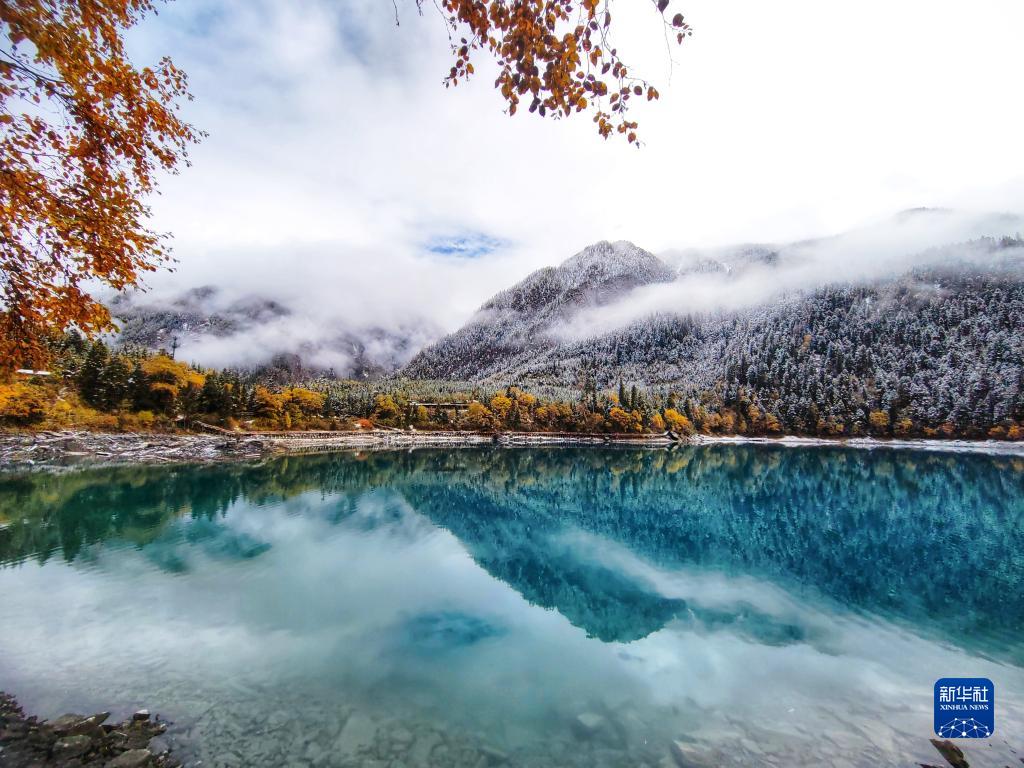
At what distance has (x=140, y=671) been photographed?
10.2m

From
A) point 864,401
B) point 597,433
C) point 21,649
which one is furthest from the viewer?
point 864,401

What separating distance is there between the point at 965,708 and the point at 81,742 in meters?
17.2

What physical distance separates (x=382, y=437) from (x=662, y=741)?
91700 mm

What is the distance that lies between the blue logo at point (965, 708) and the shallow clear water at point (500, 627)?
0.38 meters

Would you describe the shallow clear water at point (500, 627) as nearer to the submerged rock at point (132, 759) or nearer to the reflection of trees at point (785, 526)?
the reflection of trees at point (785, 526)

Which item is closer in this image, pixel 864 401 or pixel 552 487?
pixel 552 487

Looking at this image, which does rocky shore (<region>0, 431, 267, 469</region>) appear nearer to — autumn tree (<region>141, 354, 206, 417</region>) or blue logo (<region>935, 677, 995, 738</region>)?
autumn tree (<region>141, 354, 206, 417</region>)

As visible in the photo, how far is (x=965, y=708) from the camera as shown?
9781 millimetres

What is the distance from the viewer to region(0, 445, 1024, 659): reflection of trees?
18703 millimetres

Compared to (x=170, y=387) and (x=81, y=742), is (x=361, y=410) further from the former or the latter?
(x=81, y=742)

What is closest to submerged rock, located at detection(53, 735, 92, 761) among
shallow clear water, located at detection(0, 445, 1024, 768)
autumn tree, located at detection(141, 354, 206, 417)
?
shallow clear water, located at detection(0, 445, 1024, 768)

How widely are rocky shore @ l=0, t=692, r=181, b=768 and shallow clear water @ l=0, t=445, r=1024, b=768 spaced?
1.50ft

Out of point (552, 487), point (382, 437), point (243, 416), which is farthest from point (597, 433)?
point (243, 416)

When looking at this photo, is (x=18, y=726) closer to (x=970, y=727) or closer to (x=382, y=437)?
(x=970, y=727)
